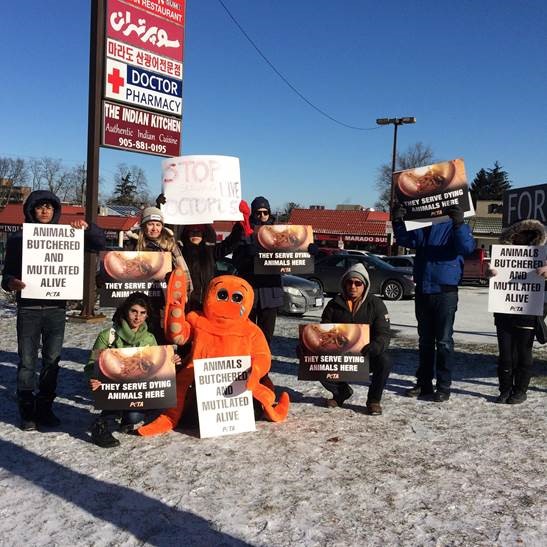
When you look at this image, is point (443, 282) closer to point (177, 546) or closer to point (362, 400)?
point (362, 400)

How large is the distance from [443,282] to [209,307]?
2.15 m

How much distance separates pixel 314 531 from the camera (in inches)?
117

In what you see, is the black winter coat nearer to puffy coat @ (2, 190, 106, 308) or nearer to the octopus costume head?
the octopus costume head

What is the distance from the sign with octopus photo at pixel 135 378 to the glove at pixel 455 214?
2682 millimetres

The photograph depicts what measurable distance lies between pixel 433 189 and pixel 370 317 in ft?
4.28

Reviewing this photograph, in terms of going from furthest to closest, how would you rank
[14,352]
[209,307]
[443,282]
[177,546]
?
[14,352], [443,282], [209,307], [177,546]

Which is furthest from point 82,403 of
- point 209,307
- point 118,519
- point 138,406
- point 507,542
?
point 507,542

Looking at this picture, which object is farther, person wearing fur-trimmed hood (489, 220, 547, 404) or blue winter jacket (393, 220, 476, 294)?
person wearing fur-trimmed hood (489, 220, 547, 404)

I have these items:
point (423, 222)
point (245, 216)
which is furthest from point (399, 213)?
point (245, 216)

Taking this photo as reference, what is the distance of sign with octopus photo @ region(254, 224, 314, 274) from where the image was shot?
17.3 feet

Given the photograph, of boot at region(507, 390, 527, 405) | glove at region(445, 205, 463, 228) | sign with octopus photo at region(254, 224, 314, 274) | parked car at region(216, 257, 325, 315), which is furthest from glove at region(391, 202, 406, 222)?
parked car at region(216, 257, 325, 315)

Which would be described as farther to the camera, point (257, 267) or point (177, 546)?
point (257, 267)

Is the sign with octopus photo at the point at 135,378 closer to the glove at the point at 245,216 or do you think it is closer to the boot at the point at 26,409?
the boot at the point at 26,409

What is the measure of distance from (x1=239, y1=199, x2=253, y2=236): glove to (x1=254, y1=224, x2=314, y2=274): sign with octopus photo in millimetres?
141
